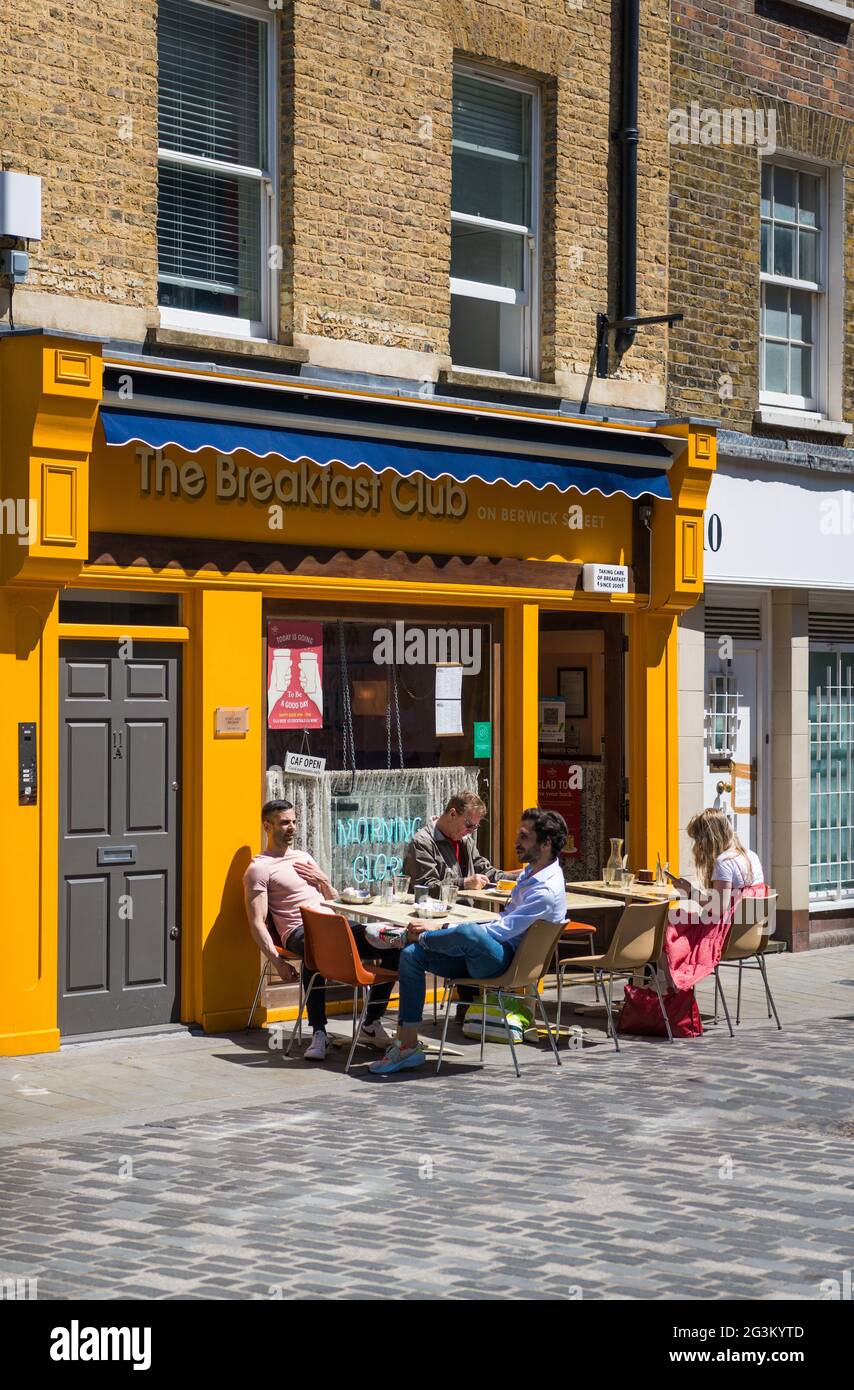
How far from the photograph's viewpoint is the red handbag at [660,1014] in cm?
1132

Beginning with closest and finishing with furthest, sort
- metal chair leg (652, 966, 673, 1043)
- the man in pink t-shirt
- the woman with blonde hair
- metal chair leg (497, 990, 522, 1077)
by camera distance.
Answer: metal chair leg (497, 990, 522, 1077), the man in pink t-shirt, metal chair leg (652, 966, 673, 1043), the woman with blonde hair

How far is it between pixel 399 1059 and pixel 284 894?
1.48 metres

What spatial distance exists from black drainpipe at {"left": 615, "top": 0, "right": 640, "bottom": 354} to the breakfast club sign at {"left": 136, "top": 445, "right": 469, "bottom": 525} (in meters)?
2.27

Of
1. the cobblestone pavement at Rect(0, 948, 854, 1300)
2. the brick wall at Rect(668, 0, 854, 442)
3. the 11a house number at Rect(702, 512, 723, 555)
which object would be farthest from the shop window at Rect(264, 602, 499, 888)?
the brick wall at Rect(668, 0, 854, 442)

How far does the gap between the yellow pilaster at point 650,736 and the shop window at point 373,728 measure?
4.94ft

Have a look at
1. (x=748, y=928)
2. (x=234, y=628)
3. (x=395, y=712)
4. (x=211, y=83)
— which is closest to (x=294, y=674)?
(x=234, y=628)

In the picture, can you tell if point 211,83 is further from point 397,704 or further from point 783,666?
point 783,666

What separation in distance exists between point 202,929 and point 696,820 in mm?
3286

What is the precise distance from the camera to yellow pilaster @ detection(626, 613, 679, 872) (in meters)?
14.1

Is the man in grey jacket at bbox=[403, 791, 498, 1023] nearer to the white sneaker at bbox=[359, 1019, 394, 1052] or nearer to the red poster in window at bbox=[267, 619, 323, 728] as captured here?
the white sneaker at bbox=[359, 1019, 394, 1052]

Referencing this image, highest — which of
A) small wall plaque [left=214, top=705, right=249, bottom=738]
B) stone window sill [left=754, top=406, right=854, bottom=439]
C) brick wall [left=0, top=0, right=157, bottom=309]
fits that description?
brick wall [left=0, top=0, right=157, bottom=309]

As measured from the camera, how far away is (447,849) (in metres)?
11.8

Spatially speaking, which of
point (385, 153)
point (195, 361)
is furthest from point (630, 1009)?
point (385, 153)
